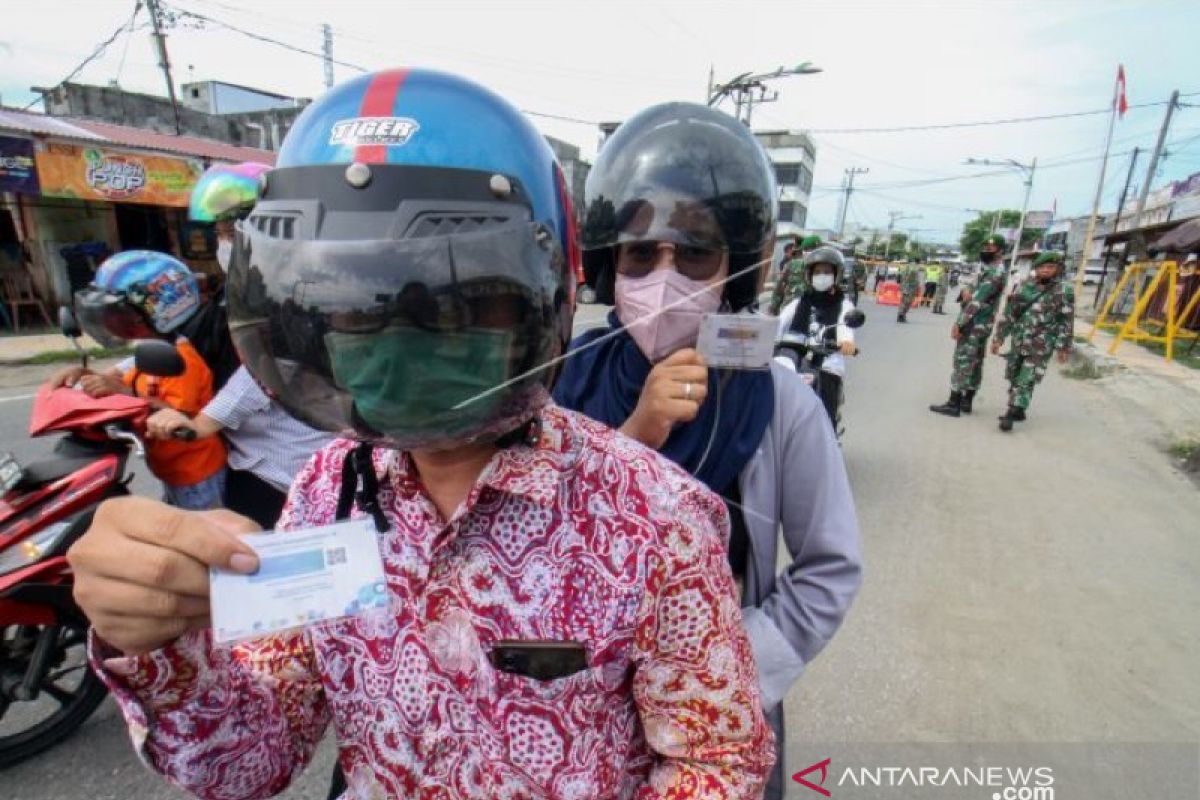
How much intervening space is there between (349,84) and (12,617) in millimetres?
2129

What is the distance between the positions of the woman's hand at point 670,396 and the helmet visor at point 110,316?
1.89 m

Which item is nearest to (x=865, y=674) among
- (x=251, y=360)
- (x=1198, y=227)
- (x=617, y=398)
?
(x=617, y=398)

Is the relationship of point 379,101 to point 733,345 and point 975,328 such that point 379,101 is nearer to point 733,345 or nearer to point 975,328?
point 733,345

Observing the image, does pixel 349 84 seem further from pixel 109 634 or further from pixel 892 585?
pixel 892 585

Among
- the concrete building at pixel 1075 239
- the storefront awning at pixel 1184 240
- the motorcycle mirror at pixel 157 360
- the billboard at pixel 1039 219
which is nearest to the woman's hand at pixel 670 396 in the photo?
the motorcycle mirror at pixel 157 360

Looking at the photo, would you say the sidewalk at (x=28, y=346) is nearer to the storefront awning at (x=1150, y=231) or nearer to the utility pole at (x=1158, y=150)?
the storefront awning at (x=1150, y=231)

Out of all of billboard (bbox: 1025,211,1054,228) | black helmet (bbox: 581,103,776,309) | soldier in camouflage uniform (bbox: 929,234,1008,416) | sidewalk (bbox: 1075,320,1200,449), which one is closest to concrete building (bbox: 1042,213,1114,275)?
billboard (bbox: 1025,211,1054,228)

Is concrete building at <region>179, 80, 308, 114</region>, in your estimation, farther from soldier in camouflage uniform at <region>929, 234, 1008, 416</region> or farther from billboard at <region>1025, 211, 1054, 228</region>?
billboard at <region>1025, 211, 1054, 228</region>

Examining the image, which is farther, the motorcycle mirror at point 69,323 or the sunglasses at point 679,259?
the motorcycle mirror at point 69,323

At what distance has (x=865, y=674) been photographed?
2.63m

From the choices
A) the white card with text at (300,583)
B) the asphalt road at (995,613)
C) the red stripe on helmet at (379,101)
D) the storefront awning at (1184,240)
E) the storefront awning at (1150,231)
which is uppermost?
the storefront awning at (1150,231)

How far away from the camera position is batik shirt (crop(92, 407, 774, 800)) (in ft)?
2.50

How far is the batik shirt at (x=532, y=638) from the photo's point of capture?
2.50 feet

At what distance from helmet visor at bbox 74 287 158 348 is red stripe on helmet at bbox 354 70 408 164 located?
6.00ft
